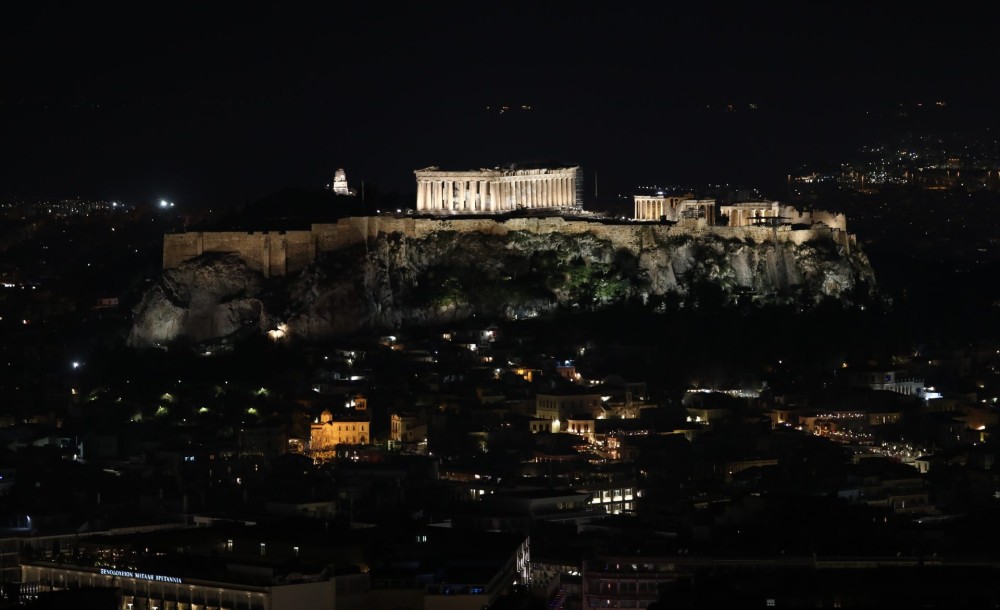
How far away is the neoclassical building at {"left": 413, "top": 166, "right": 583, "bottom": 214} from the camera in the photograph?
284ft

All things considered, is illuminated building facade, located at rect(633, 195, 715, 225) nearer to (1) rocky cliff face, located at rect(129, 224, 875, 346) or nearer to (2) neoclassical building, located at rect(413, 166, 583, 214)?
(1) rocky cliff face, located at rect(129, 224, 875, 346)

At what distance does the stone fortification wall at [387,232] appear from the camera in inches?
3226

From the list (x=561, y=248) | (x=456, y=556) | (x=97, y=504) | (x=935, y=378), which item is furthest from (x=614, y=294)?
(x=456, y=556)

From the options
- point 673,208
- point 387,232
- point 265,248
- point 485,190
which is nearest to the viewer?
point 265,248

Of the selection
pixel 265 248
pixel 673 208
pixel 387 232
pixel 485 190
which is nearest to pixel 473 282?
pixel 387 232

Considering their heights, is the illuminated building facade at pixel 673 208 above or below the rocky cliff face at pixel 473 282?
above

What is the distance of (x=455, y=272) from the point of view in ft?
269

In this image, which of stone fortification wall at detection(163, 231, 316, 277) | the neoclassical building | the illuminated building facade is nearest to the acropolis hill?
stone fortification wall at detection(163, 231, 316, 277)

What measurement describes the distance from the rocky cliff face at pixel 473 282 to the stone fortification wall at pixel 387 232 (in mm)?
174

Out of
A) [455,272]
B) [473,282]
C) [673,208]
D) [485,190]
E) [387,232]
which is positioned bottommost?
[473,282]

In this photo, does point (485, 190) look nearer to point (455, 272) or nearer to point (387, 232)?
point (387, 232)

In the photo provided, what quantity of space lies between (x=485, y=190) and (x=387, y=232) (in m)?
4.82

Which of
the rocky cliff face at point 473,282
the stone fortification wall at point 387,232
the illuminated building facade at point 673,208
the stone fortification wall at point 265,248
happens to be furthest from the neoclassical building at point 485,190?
the stone fortification wall at point 265,248

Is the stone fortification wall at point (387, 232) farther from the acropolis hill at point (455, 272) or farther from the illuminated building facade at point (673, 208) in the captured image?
the illuminated building facade at point (673, 208)
